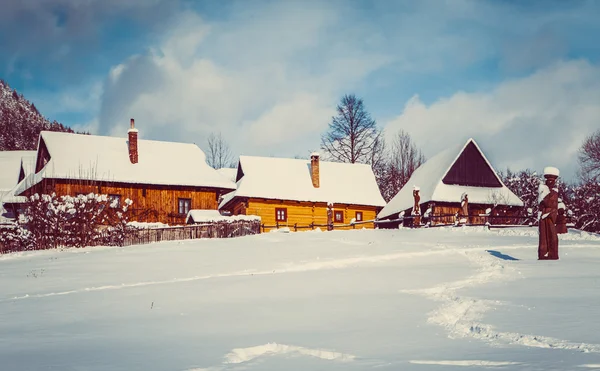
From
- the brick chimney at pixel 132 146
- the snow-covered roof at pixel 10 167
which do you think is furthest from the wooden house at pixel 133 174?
the snow-covered roof at pixel 10 167

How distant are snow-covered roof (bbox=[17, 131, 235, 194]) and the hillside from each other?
221 ft

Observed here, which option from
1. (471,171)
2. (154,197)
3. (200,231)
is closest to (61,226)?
(200,231)

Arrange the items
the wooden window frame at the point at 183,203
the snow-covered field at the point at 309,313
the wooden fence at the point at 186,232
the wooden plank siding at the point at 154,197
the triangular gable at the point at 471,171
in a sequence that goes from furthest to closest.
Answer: the triangular gable at the point at 471,171 → the wooden window frame at the point at 183,203 → the wooden plank siding at the point at 154,197 → the wooden fence at the point at 186,232 → the snow-covered field at the point at 309,313

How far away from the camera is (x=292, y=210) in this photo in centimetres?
4494

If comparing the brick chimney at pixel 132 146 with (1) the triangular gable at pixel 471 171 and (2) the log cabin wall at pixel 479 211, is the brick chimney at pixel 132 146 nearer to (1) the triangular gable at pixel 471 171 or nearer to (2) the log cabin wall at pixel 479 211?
(2) the log cabin wall at pixel 479 211

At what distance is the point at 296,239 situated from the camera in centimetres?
2480

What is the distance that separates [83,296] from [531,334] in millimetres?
8538

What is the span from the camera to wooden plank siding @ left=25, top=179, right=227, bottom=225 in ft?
127

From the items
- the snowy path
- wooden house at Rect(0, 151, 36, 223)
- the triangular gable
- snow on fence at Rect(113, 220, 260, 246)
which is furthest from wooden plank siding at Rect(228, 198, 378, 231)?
the snowy path

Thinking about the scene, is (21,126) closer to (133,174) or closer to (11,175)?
(11,175)

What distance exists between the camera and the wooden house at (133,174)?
127 feet

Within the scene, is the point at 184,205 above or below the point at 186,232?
above

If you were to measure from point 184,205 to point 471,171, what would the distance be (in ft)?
66.7

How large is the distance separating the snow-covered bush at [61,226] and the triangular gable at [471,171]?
81.1 feet
